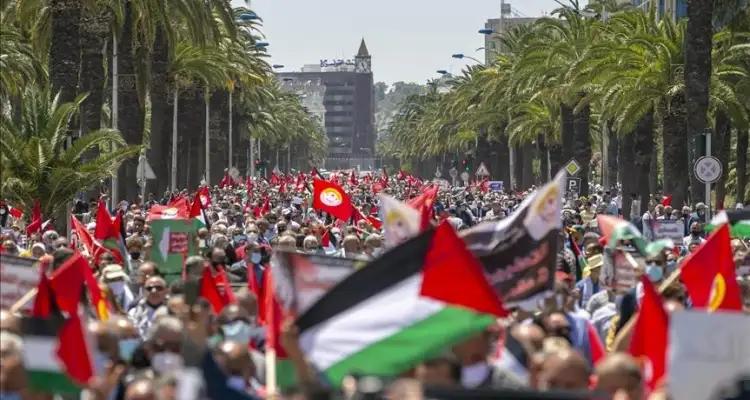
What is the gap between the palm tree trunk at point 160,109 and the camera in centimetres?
4397

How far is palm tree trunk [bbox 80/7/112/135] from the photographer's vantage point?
34469mm

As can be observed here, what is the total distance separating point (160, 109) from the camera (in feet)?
163

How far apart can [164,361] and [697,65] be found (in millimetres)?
27361

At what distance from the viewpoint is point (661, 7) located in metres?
110

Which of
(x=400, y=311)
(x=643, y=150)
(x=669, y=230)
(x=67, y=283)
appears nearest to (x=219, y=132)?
(x=643, y=150)

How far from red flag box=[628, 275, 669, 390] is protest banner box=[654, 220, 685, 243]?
1446cm

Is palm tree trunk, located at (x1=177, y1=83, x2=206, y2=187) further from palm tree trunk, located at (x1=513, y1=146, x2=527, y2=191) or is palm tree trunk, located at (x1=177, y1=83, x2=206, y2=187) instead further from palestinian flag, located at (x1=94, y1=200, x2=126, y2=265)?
palestinian flag, located at (x1=94, y1=200, x2=126, y2=265)

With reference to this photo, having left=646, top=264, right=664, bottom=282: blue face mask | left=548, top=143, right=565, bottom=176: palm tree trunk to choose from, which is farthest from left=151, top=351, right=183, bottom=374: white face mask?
left=548, top=143, right=565, bottom=176: palm tree trunk

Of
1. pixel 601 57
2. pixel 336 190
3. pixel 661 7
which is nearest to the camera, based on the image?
pixel 336 190

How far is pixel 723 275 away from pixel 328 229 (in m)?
15.5

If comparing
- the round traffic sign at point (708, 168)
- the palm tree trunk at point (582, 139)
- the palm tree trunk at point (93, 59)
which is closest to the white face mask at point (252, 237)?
the round traffic sign at point (708, 168)

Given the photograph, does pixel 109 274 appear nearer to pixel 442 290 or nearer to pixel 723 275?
pixel 723 275

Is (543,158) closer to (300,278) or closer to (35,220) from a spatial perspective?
(35,220)

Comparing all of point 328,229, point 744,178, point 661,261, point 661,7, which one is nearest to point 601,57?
point 744,178
